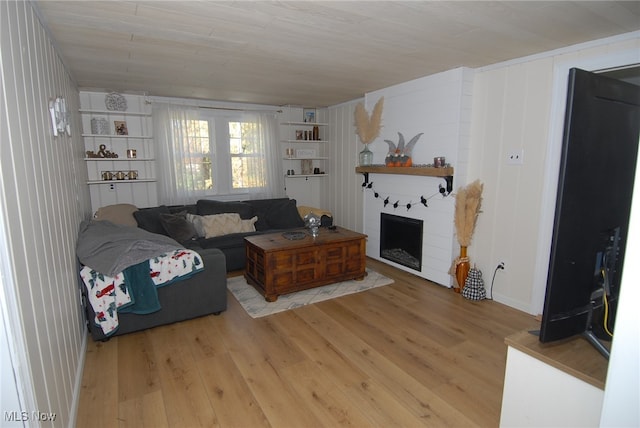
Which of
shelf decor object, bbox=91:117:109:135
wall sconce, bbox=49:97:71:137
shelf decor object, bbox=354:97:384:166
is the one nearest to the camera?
wall sconce, bbox=49:97:71:137

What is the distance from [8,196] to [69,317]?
4.13 ft

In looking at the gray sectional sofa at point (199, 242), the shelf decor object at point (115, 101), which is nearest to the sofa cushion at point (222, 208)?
the gray sectional sofa at point (199, 242)

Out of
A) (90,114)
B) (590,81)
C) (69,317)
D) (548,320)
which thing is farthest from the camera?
(90,114)

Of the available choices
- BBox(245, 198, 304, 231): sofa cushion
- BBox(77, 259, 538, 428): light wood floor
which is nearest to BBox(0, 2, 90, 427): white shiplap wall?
BBox(77, 259, 538, 428): light wood floor

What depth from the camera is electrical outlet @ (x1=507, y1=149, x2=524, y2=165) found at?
3.14 metres

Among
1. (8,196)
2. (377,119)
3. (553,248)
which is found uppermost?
(377,119)

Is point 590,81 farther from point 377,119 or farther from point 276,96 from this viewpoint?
point 276,96

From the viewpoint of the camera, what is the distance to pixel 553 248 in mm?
1039

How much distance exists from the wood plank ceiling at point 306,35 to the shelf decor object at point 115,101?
A: 0.60 meters

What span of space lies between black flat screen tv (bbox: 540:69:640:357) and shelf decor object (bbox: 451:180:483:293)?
7.81ft

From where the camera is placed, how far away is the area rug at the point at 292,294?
326 centimetres

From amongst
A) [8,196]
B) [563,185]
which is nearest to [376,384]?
[563,185]

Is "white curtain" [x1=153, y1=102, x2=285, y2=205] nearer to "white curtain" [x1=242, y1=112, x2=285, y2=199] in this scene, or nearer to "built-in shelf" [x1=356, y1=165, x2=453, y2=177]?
"white curtain" [x1=242, y1=112, x2=285, y2=199]

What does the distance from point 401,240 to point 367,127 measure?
5.23 feet
